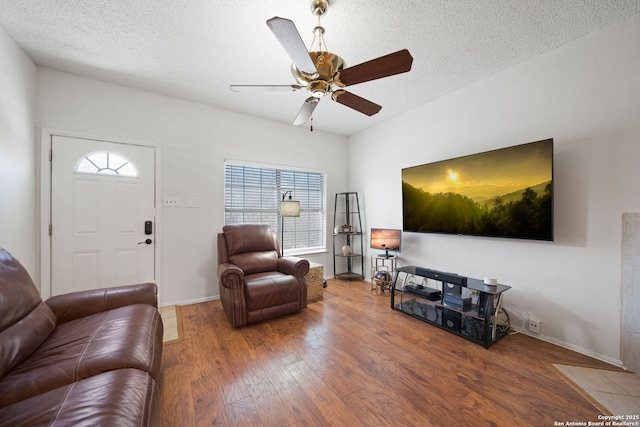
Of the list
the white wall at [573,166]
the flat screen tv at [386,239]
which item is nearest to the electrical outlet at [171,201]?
the flat screen tv at [386,239]

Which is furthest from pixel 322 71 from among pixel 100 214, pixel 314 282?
pixel 100 214

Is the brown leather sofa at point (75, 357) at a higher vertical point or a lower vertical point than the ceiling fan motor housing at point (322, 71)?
lower

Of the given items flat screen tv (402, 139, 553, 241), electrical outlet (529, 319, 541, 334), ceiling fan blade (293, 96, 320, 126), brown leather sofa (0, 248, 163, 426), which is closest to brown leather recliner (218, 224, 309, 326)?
brown leather sofa (0, 248, 163, 426)

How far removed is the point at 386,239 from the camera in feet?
12.0

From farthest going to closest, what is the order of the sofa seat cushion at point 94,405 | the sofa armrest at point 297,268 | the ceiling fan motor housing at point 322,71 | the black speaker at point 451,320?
the sofa armrest at point 297,268, the black speaker at point 451,320, the ceiling fan motor housing at point 322,71, the sofa seat cushion at point 94,405

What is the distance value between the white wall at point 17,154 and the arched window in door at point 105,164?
1.22 feet

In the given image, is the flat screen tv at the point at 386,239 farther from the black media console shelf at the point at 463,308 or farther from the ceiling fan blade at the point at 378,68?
the ceiling fan blade at the point at 378,68

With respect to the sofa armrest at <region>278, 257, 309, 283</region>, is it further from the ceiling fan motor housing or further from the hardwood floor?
the ceiling fan motor housing

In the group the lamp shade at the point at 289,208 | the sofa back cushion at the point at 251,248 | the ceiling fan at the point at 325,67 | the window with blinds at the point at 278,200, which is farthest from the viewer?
the window with blinds at the point at 278,200

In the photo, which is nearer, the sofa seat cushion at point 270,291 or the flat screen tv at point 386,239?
the sofa seat cushion at point 270,291

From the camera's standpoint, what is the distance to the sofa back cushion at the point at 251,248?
10.1 feet

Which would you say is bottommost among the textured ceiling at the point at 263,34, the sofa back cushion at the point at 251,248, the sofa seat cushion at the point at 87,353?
the sofa seat cushion at the point at 87,353

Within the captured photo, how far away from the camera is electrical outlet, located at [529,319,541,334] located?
90.1 inches

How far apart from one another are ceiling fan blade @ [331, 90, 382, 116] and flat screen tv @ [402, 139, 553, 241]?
1.36m
